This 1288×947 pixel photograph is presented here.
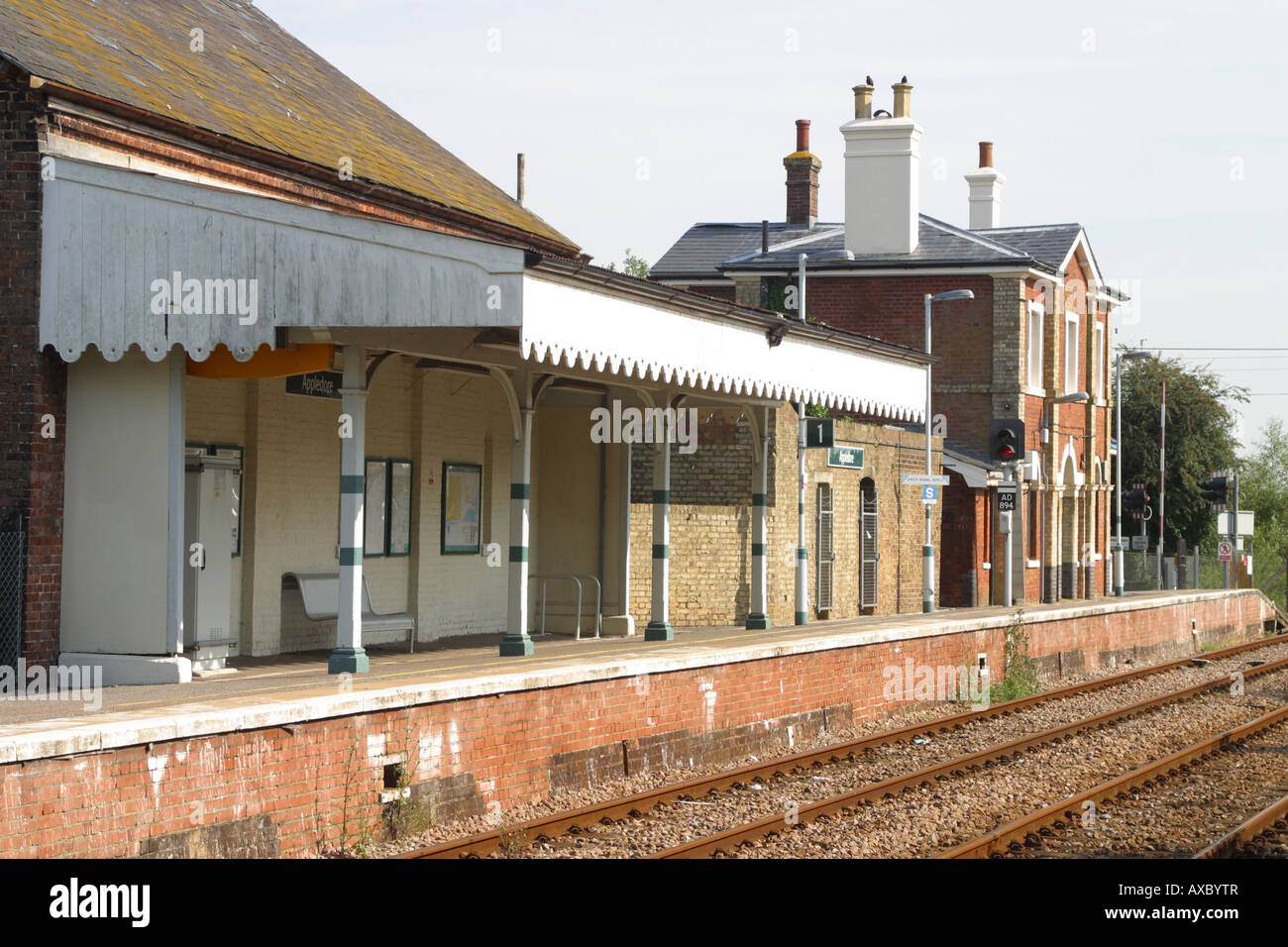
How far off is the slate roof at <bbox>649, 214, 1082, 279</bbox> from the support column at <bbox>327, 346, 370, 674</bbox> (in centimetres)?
2287

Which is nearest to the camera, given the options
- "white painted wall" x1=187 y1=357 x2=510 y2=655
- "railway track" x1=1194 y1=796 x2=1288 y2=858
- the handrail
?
"railway track" x1=1194 y1=796 x2=1288 y2=858

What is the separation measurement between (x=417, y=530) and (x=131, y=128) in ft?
17.4

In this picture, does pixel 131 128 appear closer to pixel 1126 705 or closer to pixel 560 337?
pixel 560 337

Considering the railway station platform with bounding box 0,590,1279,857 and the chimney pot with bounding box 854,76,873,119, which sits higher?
the chimney pot with bounding box 854,76,873,119

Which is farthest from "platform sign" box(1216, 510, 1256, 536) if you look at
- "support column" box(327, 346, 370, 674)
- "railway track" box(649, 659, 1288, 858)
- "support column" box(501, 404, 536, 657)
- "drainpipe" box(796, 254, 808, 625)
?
"support column" box(327, 346, 370, 674)

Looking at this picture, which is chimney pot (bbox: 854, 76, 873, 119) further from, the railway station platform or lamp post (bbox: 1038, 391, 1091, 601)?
the railway station platform

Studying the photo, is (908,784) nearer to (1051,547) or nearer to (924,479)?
(924,479)

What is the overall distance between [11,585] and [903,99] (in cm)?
2667

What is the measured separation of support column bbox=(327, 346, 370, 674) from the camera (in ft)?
Answer: 40.2

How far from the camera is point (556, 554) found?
760 inches

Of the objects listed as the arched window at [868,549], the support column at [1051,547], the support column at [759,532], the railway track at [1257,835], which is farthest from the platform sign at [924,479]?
the railway track at [1257,835]

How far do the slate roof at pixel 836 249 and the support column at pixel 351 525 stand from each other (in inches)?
900
